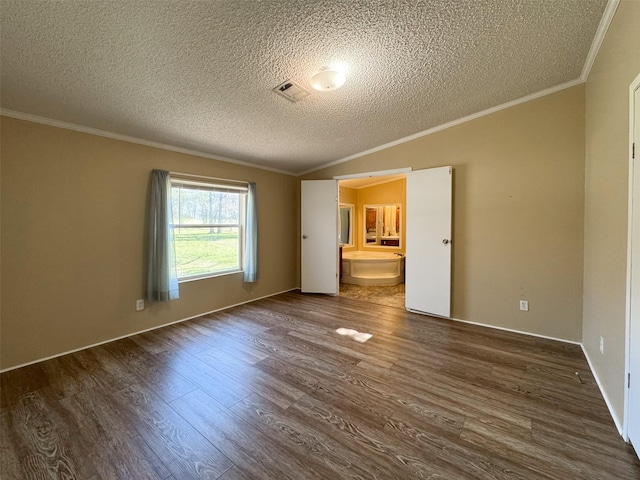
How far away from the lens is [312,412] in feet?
5.63

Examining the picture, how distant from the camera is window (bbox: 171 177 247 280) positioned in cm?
343

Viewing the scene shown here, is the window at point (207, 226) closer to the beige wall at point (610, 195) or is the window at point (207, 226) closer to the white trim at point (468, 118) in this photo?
the white trim at point (468, 118)

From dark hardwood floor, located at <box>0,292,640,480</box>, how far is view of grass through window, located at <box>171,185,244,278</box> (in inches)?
45.1

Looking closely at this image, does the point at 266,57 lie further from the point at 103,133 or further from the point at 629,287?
the point at 629,287

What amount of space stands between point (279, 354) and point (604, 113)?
340 centimetres

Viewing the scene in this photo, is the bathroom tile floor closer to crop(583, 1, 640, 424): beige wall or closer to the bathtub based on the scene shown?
the bathtub

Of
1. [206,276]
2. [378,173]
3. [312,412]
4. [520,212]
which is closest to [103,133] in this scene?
[206,276]

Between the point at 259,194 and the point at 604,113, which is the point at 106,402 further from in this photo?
the point at 604,113

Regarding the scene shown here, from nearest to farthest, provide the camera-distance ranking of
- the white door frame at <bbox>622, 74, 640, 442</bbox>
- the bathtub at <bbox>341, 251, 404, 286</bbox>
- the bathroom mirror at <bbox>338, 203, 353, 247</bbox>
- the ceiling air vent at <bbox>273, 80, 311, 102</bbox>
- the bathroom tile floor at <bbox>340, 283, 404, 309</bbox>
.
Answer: the white door frame at <bbox>622, 74, 640, 442</bbox>
the ceiling air vent at <bbox>273, 80, 311, 102</bbox>
the bathroom tile floor at <bbox>340, 283, 404, 309</bbox>
the bathtub at <bbox>341, 251, 404, 286</bbox>
the bathroom mirror at <bbox>338, 203, 353, 247</bbox>

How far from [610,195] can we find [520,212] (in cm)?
120

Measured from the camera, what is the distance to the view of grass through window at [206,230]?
3432 millimetres

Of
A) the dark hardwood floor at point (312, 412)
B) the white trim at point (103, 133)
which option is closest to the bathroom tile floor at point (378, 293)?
the dark hardwood floor at point (312, 412)

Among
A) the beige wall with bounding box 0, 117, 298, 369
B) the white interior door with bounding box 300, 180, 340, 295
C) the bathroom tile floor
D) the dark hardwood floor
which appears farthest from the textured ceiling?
the bathroom tile floor

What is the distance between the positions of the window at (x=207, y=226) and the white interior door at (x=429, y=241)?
2.68 metres
